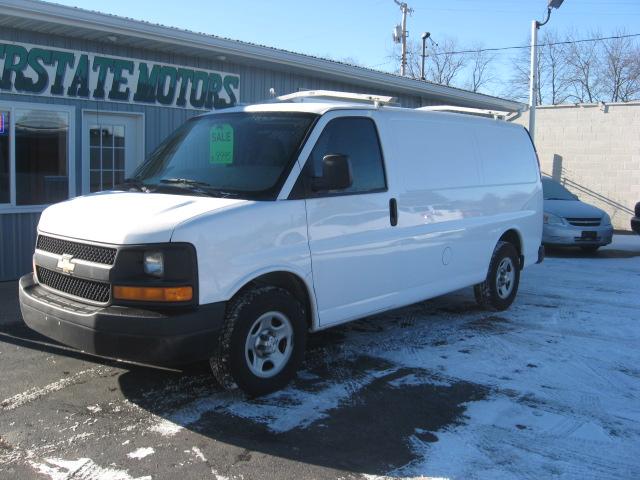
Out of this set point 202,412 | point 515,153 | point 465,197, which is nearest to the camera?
point 202,412

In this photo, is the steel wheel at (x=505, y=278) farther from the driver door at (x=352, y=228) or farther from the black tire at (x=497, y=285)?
the driver door at (x=352, y=228)

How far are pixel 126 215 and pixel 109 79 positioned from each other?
218 inches

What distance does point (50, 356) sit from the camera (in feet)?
18.1

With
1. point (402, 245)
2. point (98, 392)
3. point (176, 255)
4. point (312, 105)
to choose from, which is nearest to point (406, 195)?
point (402, 245)

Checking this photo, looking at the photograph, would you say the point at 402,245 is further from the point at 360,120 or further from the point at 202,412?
the point at 202,412

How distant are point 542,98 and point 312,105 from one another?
42.5m

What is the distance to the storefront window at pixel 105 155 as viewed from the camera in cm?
916

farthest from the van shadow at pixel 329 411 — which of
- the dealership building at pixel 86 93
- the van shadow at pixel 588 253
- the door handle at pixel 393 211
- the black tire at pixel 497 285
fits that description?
the van shadow at pixel 588 253

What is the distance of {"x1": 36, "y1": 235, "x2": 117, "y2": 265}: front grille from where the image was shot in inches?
160

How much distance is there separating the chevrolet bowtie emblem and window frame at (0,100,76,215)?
173 inches

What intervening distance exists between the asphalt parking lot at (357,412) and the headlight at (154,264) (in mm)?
1013

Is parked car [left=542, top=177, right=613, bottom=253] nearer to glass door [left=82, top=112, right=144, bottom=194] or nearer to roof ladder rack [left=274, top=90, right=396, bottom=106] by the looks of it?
roof ladder rack [left=274, top=90, right=396, bottom=106]

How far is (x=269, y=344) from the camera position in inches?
180

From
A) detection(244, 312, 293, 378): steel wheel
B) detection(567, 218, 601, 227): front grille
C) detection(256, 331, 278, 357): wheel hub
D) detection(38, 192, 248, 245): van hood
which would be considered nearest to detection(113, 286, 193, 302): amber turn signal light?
detection(38, 192, 248, 245): van hood
